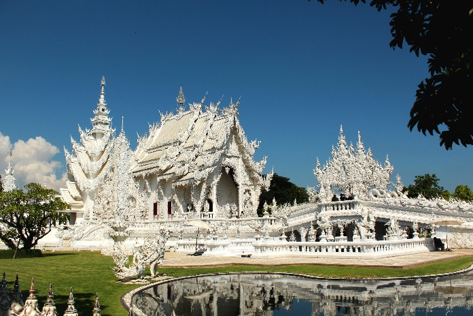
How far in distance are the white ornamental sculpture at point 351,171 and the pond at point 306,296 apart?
19400mm

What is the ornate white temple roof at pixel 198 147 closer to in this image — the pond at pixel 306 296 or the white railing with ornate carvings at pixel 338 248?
the white railing with ornate carvings at pixel 338 248

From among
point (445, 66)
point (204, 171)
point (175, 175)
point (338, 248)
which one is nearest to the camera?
point (445, 66)

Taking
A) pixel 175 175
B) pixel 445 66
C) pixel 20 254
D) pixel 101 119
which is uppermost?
pixel 101 119

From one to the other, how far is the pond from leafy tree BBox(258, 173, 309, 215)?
131 feet

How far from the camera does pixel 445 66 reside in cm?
448

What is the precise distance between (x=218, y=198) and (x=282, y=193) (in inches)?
916

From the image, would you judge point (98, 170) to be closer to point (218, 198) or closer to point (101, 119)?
point (101, 119)

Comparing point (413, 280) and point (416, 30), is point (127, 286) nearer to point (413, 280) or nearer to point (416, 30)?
point (413, 280)

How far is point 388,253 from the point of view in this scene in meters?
15.1

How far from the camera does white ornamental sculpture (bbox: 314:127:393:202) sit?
3044 centimetres

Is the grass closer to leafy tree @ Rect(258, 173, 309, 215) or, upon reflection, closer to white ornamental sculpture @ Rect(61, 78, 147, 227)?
white ornamental sculpture @ Rect(61, 78, 147, 227)

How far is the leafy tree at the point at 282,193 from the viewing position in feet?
168

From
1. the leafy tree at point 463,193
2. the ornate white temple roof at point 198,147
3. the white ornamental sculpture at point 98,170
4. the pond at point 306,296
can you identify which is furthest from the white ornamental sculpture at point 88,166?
the leafy tree at point 463,193

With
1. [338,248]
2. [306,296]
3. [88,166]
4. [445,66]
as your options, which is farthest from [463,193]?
[445,66]
